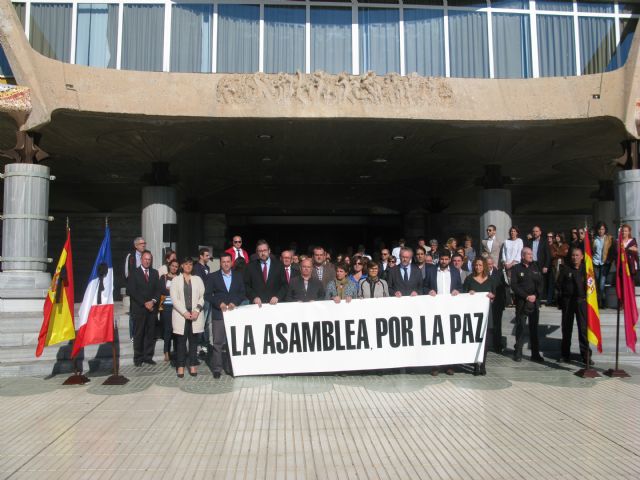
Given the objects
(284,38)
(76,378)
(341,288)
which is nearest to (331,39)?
(284,38)

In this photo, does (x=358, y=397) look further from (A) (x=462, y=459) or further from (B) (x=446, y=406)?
(A) (x=462, y=459)

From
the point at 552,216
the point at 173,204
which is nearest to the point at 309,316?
the point at 173,204

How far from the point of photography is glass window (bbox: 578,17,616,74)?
13281mm

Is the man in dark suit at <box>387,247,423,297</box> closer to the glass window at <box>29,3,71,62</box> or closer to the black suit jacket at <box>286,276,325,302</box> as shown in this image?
the black suit jacket at <box>286,276,325,302</box>

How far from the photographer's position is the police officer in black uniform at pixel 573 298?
854 centimetres

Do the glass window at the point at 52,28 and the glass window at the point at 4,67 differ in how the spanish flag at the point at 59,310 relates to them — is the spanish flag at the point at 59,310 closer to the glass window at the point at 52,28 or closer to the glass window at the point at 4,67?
the glass window at the point at 4,67

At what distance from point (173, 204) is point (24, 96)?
17.2 ft

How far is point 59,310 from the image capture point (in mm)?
7773

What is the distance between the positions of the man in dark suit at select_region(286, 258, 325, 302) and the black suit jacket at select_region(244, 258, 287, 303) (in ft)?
0.59

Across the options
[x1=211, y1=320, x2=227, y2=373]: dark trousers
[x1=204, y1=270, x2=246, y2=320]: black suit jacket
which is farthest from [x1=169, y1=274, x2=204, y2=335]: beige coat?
[x1=211, y1=320, x2=227, y2=373]: dark trousers

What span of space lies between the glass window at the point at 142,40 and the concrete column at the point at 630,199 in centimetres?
1149

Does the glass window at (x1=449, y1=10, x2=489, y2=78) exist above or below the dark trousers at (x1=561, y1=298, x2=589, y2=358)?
above

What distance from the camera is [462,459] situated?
4.77 metres

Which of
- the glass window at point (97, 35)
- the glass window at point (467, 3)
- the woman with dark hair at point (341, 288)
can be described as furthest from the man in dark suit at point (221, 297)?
the glass window at point (467, 3)
